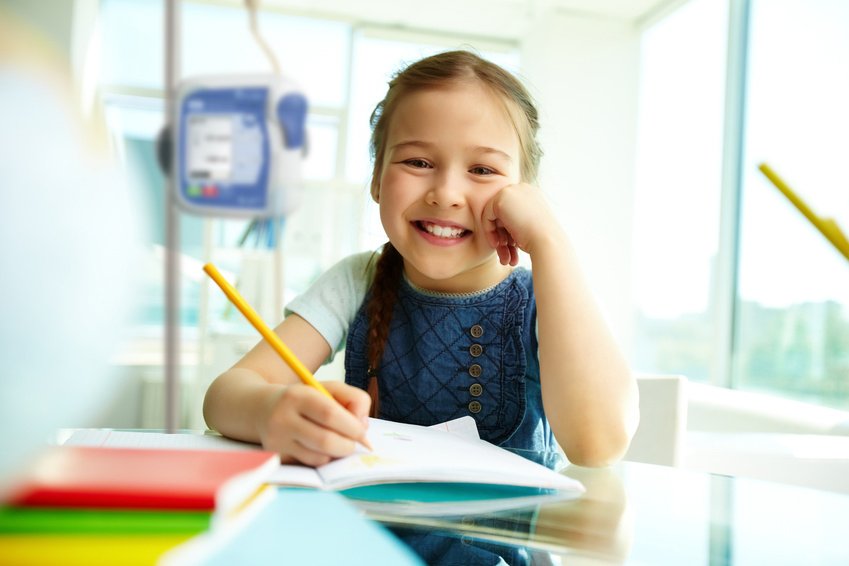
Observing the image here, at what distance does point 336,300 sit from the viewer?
2.78ft

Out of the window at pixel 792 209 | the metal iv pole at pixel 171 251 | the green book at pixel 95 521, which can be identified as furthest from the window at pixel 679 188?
the green book at pixel 95 521

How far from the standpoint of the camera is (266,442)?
494 millimetres

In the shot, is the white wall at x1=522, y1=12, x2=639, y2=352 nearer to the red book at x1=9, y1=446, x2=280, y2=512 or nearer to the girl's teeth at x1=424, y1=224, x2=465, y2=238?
the girl's teeth at x1=424, y1=224, x2=465, y2=238

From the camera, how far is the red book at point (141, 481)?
0.81 ft

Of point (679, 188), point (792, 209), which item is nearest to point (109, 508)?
point (792, 209)

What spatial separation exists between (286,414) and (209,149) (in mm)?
184

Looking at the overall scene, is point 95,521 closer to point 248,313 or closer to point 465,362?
point 248,313

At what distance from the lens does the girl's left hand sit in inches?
28.3

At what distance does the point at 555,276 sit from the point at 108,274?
518 mm

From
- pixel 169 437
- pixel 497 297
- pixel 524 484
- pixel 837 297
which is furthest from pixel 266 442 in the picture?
pixel 837 297

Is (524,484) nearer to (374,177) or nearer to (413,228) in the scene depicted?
(413,228)

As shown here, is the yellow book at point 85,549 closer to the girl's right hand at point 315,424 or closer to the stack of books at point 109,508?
the stack of books at point 109,508

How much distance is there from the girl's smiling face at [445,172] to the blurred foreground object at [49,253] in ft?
1.75

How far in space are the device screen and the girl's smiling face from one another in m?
0.36
